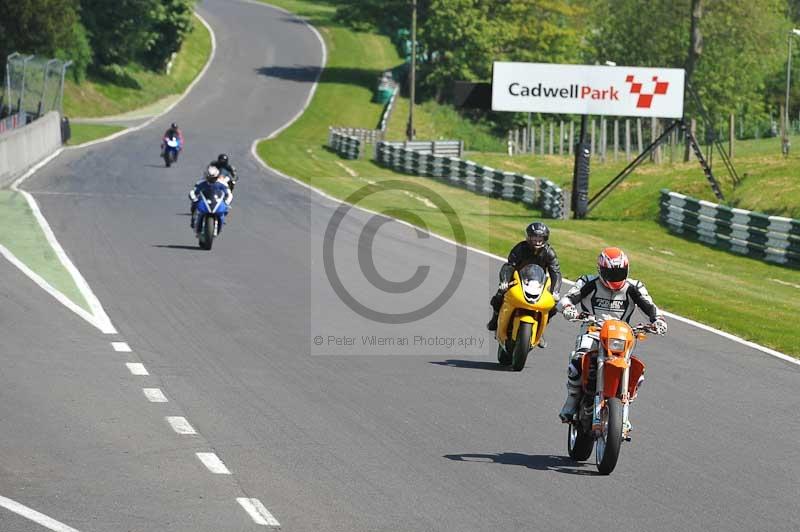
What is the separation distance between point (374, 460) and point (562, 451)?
164 cm

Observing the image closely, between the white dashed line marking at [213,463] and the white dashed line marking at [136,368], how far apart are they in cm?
358

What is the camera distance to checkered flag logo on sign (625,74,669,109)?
38688 mm

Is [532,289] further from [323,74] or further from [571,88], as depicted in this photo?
[323,74]

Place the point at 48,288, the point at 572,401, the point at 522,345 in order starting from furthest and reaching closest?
the point at 48,288 < the point at 522,345 < the point at 572,401

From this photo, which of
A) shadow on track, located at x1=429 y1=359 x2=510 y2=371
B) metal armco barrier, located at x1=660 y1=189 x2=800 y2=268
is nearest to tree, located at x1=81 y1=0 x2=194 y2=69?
metal armco barrier, located at x1=660 y1=189 x2=800 y2=268

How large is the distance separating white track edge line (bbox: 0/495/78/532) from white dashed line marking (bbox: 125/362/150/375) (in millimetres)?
4918

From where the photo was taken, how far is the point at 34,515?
861 cm

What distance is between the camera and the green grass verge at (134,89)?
76.3 m

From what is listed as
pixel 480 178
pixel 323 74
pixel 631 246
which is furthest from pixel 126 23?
pixel 631 246

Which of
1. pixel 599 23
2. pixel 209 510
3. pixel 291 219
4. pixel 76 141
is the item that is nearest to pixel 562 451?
pixel 209 510

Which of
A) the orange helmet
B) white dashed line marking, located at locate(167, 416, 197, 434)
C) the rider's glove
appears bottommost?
white dashed line marking, located at locate(167, 416, 197, 434)

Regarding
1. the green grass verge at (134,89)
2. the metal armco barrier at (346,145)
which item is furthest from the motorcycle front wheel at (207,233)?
the green grass verge at (134,89)

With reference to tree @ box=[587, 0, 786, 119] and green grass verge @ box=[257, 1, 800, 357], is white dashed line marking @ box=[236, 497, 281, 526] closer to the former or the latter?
green grass verge @ box=[257, 1, 800, 357]

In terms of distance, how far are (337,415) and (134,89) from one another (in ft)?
246
